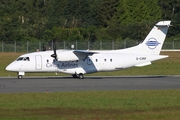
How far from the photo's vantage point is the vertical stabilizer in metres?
43.2

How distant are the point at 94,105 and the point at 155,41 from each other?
64.1ft

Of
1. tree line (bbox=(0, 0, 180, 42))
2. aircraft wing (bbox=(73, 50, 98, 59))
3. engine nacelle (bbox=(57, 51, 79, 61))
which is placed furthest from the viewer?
tree line (bbox=(0, 0, 180, 42))

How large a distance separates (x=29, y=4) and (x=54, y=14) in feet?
25.4

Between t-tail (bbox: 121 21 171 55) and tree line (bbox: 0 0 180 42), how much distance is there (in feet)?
131

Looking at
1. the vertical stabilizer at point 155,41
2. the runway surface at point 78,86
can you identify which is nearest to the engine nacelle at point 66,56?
the runway surface at point 78,86

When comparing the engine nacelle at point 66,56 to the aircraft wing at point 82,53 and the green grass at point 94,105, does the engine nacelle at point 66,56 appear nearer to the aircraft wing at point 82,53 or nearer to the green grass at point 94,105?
the aircraft wing at point 82,53

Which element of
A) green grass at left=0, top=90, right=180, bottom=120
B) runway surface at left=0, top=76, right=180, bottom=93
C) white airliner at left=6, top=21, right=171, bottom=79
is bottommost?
green grass at left=0, top=90, right=180, bottom=120

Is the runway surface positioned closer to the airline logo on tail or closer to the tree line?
the airline logo on tail

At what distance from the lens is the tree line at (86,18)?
8712 centimetres

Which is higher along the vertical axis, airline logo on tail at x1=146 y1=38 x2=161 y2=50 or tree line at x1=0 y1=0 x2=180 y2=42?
tree line at x1=0 y1=0 x2=180 y2=42

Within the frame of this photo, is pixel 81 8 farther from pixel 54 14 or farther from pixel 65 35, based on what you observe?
pixel 65 35

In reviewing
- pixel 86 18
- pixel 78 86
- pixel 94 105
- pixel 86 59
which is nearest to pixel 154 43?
pixel 86 59

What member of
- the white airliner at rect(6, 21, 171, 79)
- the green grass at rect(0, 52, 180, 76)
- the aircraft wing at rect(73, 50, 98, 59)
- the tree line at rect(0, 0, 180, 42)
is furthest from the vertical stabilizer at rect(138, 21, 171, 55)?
the tree line at rect(0, 0, 180, 42)

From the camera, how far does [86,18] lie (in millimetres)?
105750
